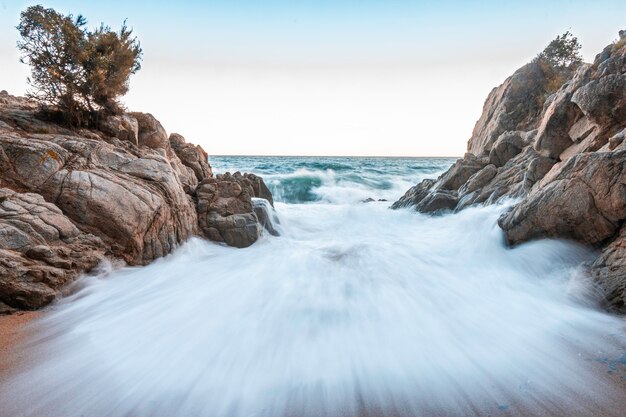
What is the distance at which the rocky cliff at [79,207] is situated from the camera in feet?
14.0

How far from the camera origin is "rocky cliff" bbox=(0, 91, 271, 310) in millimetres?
4262

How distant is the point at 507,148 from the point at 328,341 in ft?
40.2

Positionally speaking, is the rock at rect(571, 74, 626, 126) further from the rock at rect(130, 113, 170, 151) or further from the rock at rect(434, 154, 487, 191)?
the rock at rect(130, 113, 170, 151)

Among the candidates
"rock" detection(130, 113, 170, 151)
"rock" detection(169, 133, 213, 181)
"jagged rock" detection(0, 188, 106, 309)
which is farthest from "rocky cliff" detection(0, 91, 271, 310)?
"rock" detection(169, 133, 213, 181)

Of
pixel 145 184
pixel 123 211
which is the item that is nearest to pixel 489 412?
pixel 123 211

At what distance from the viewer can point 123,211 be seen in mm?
5602

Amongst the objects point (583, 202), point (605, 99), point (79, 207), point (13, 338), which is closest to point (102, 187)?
point (79, 207)

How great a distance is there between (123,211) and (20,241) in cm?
153

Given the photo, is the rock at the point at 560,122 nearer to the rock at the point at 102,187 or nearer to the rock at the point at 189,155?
the rock at the point at 102,187

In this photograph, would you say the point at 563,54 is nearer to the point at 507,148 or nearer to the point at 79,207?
the point at 507,148

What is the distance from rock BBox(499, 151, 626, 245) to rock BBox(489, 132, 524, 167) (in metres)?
6.84

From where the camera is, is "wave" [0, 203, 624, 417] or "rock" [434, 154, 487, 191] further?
"rock" [434, 154, 487, 191]

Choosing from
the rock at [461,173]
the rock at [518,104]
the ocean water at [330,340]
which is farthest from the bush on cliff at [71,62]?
the rock at [518,104]

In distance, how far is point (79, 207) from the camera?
5309mm
